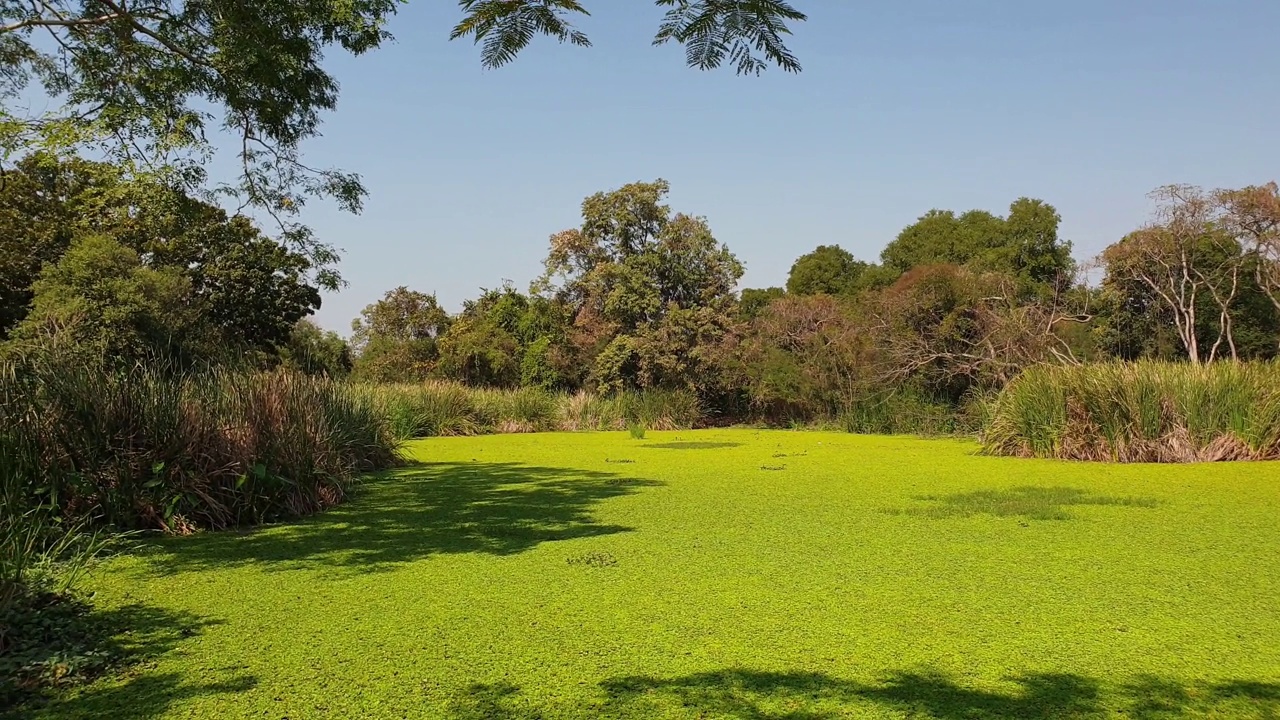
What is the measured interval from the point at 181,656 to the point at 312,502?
128 inches

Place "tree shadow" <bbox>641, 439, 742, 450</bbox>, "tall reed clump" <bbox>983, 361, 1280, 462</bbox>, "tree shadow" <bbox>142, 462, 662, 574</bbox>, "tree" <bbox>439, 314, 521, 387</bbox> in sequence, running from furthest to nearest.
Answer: "tree" <bbox>439, 314, 521, 387</bbox>, "tree shadow" <bbox>641, 439, 742, 450</bbox>, "tall reed clump" <bbox>983, 361, 1280, 462</bbox>, "tree shadow" <bbox>142, 462, 662, 574</bbox>

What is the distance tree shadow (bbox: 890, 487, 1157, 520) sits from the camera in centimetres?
515

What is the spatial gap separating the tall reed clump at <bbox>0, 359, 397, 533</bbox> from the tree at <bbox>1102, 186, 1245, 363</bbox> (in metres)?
16.3

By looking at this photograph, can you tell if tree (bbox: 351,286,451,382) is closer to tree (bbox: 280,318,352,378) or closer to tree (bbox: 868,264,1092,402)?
tree (bbox: 280,318,352,378)

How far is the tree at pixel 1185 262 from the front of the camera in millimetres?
15549

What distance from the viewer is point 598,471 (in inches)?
326

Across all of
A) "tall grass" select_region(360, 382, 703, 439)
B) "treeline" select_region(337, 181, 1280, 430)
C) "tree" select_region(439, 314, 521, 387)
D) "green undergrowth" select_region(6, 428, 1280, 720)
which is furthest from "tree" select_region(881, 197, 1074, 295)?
"green undergrowth" select_region(6, 428, 1280, 720)

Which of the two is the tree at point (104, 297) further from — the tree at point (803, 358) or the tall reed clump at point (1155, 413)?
the tall reed clump at point (1155, 413)

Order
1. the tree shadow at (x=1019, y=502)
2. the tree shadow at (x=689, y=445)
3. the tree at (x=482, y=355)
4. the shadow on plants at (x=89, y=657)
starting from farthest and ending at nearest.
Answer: the tree at (x=482, y=355) < the tree shadow at (x=689, y=445) < the tree shadow at (x=1019, y=502) < the shadow on plants at (x=89, y=657)

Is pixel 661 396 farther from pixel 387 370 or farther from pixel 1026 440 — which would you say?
pixel 387 370

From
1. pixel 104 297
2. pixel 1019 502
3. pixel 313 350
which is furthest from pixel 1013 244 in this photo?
pixel 104 297

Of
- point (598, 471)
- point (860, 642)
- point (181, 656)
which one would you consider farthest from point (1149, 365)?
point (181, 656)

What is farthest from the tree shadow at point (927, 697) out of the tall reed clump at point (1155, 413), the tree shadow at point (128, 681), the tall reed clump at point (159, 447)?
the tall reed clump at point (1155, 413)

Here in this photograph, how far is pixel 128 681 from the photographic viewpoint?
2.36 metres
